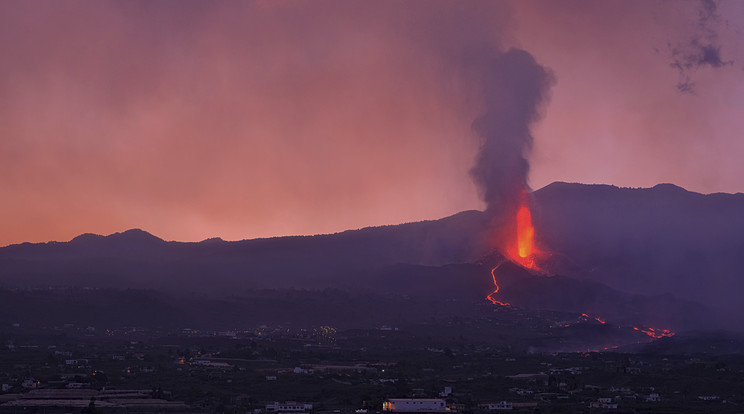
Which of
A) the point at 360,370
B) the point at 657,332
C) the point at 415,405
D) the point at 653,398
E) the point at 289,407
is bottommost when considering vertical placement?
the point at 653,398

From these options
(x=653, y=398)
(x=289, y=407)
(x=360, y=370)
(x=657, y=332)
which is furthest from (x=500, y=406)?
(x=657, y=332)

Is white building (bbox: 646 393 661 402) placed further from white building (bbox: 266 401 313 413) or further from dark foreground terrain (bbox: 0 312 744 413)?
white building (bbox: 266 401 313 413)

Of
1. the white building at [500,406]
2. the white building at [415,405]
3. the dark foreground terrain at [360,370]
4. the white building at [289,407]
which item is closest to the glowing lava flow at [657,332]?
the dark foreground terrain at [360,370]

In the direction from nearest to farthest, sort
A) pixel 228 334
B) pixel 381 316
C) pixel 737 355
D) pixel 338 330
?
pixel 737 355, pixel 228 334, pixel 338 330, pixel 381 316

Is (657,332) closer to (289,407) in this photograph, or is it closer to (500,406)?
(500,406)

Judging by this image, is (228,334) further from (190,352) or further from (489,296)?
(489,296)

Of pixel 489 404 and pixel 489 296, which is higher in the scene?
pixel 489 296

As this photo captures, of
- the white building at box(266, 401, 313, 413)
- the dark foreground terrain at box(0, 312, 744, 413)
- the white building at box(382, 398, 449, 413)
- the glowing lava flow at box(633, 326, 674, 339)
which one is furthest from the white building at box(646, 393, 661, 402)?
the glowing lava flow at box(633, 326, 674, 339)

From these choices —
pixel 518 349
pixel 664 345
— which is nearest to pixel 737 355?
pixel 664 345

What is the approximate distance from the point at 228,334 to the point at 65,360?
45.2 metres

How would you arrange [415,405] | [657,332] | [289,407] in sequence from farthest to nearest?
1. [657,332]
2. [289,407]
3. [415,405]

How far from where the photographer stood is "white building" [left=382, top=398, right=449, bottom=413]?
283 ft

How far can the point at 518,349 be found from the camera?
14500cm

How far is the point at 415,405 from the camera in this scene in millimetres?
87062
